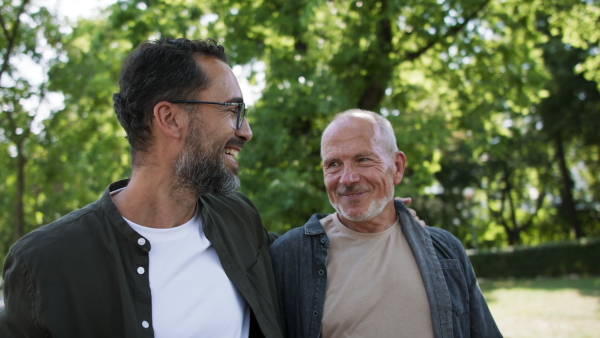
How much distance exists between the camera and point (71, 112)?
1129 cm

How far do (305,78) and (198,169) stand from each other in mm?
5771

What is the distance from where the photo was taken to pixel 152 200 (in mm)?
2482


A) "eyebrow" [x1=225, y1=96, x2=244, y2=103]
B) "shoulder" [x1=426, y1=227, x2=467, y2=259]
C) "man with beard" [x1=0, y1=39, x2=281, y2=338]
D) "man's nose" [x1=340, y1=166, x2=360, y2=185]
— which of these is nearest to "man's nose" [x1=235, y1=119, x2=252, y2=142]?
"man with beard" [x1=0, y1=39, x2=281, y2=338]

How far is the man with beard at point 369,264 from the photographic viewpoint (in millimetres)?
2803

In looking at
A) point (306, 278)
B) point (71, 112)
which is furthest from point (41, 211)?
point (306, 278)

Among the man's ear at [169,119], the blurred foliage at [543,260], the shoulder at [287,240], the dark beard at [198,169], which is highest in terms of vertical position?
the man's ear at [169,119]

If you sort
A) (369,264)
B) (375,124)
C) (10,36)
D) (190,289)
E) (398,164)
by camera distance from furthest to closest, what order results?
(10,36) → (398,164) → (375,124) → (369,264) → (190,289)

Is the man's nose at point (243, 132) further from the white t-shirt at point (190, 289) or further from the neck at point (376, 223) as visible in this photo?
the neck at point (376, 223)

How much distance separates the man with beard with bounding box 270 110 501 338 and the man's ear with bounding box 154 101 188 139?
0.97 meters

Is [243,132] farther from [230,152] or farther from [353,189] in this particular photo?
Answer: [353,189]

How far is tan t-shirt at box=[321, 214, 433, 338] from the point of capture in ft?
9.07

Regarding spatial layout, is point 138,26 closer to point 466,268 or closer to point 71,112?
point 71,112

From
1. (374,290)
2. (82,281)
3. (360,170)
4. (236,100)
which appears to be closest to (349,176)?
(360,170)

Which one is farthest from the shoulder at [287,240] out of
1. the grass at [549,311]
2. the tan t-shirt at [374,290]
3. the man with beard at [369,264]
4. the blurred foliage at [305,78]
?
the grass at [549,311]
